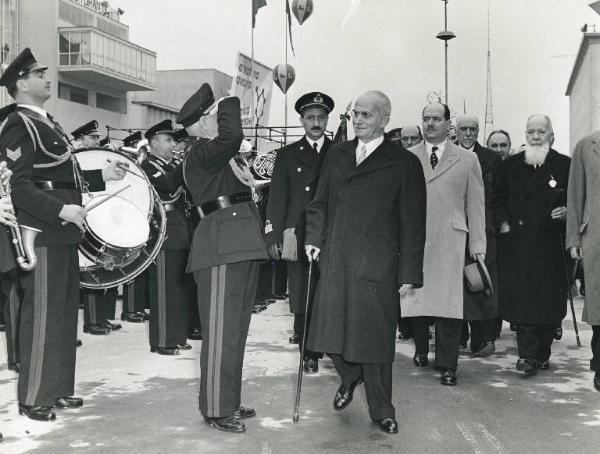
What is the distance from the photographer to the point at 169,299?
26.7 feet

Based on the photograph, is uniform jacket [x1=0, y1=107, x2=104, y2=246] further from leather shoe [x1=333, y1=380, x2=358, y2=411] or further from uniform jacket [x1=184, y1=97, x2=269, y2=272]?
leather shoe [x1=333, y1=380, x2=358, y2=411]

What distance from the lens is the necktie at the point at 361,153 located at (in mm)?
5492

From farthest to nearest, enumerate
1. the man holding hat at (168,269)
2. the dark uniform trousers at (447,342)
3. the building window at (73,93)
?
the building window at (73,93), the man holding hat at (168,269), the dark uniform trousers at (447,342)

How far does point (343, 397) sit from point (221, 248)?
1.38 meters

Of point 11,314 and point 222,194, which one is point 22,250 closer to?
point 222,194

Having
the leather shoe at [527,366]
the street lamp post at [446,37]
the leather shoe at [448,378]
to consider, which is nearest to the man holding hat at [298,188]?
the leather shoe at [448,378]

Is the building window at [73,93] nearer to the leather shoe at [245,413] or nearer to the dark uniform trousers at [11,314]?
the dark uniform trousers at [11,314]

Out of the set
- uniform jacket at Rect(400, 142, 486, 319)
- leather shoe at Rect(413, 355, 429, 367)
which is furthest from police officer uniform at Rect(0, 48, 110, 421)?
leather shoe at Rect(413, 355, 429, 367)

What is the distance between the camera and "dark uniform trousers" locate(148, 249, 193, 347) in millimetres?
8023

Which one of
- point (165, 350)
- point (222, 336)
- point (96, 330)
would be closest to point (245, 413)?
point (222, 336)

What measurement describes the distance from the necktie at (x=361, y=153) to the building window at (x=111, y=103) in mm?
40796

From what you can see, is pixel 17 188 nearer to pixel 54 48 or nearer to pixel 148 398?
pixel 148 398

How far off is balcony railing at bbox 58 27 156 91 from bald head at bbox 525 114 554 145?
3416 centimetres

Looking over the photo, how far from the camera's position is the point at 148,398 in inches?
238
